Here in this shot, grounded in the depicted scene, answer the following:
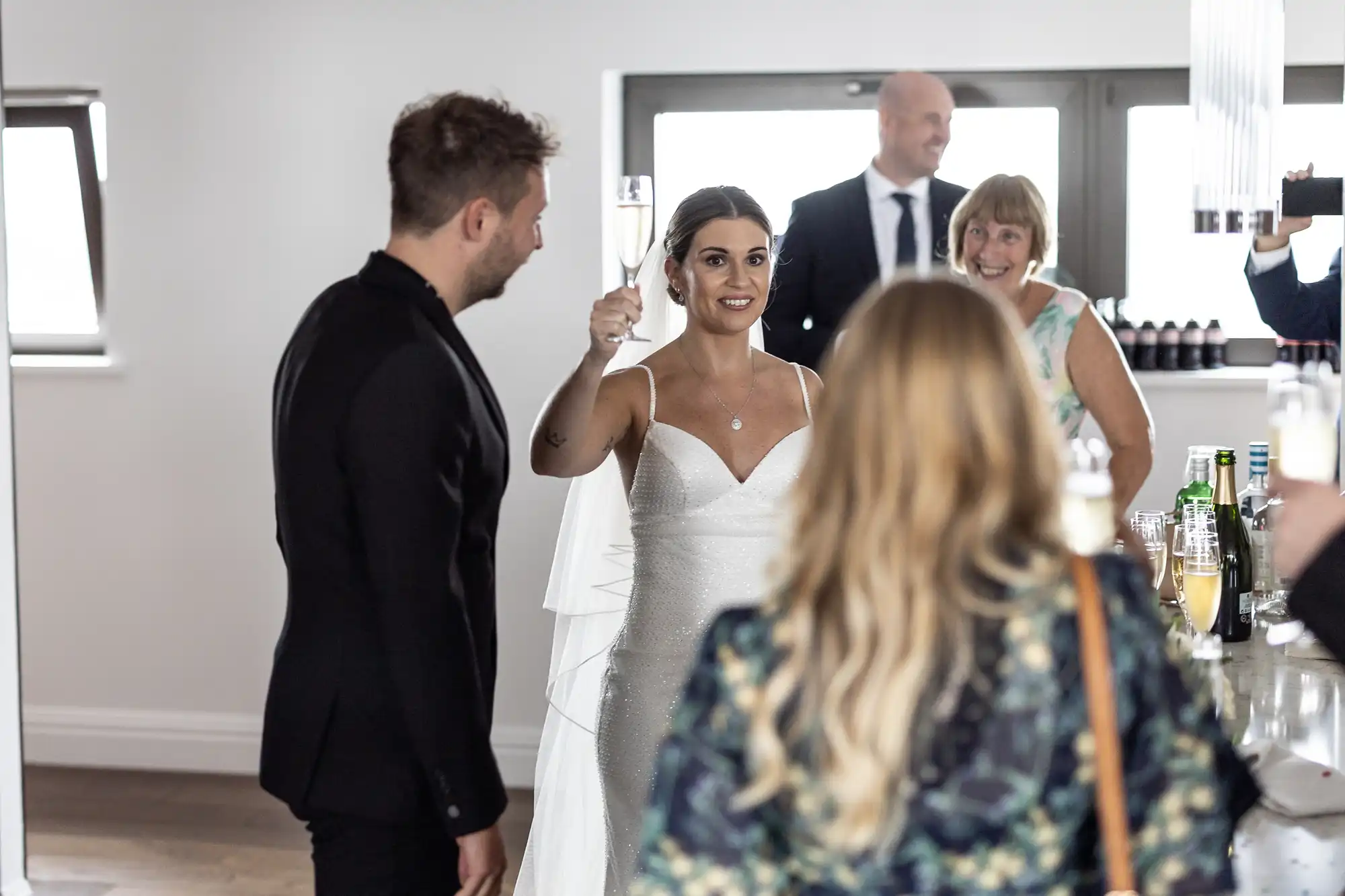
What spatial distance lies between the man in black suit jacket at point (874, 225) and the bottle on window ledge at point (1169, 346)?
78 cm

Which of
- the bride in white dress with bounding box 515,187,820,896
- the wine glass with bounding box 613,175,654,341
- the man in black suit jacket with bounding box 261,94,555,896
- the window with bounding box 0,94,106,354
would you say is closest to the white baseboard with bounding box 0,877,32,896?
the bride in white dress with bounding box 515,187,820,896

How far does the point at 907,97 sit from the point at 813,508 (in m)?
2.96

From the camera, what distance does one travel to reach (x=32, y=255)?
4590mm

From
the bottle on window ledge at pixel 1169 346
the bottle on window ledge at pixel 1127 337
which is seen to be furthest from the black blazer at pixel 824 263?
the bottle on window ledge at pixel 1169 346

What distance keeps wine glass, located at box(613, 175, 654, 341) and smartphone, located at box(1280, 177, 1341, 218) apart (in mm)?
1007

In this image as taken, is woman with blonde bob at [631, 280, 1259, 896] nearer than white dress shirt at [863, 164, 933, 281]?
Yes

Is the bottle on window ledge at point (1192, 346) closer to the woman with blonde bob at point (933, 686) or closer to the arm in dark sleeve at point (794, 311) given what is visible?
the arm in dark sleeve at point (794, 311)

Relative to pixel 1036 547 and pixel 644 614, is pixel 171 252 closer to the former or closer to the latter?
pixel 644 614

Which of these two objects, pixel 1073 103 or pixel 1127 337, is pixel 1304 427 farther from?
pixel 1073 103

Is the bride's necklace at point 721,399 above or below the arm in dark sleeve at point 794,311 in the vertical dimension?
below

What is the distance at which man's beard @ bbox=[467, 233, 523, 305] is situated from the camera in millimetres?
1784

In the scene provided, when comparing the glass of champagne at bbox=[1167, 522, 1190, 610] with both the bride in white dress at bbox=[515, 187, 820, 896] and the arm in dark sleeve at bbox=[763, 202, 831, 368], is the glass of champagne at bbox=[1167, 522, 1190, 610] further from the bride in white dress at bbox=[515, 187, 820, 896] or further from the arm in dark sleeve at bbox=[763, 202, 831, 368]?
the arm in dark sleeve at bbox=[763, 202, 831, 368]

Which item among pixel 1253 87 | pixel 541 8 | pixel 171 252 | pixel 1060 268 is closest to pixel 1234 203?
pixel 1253 87

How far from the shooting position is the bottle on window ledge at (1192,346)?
13.5 ft
